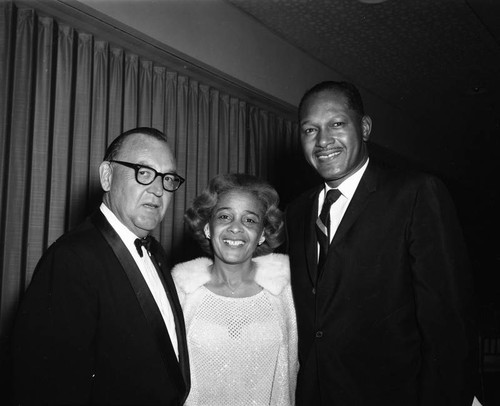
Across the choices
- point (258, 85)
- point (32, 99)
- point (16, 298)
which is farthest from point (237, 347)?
point (258, 85)

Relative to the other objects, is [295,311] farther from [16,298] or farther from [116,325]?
[16,298]

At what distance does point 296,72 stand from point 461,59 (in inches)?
64.9

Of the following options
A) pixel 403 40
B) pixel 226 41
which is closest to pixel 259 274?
pixel 226 41

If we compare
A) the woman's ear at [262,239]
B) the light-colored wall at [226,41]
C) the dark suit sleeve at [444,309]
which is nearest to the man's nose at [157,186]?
the woman's ear at [262,239]

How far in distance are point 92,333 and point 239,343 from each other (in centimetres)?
82

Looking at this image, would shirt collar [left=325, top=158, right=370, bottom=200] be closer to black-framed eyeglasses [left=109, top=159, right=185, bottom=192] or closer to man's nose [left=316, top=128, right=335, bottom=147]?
man's nose [left=316, top=128, right=335, bottom=147]

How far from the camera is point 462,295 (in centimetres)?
154

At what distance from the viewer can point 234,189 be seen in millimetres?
Result: 2213

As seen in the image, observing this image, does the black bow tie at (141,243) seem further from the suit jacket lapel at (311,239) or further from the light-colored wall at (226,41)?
the light-colored wall at (226,41)

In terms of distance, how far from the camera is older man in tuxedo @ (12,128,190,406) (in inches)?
48.4

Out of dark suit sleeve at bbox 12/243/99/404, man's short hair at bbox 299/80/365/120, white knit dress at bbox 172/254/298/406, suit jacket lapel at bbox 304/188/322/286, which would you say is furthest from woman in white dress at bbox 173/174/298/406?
dark suit sleeve at bbox 12/243/99/404

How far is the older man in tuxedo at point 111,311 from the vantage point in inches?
48.4

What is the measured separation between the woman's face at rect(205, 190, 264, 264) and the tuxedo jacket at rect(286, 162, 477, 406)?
0.43 metres

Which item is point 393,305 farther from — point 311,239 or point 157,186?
point 157,186
